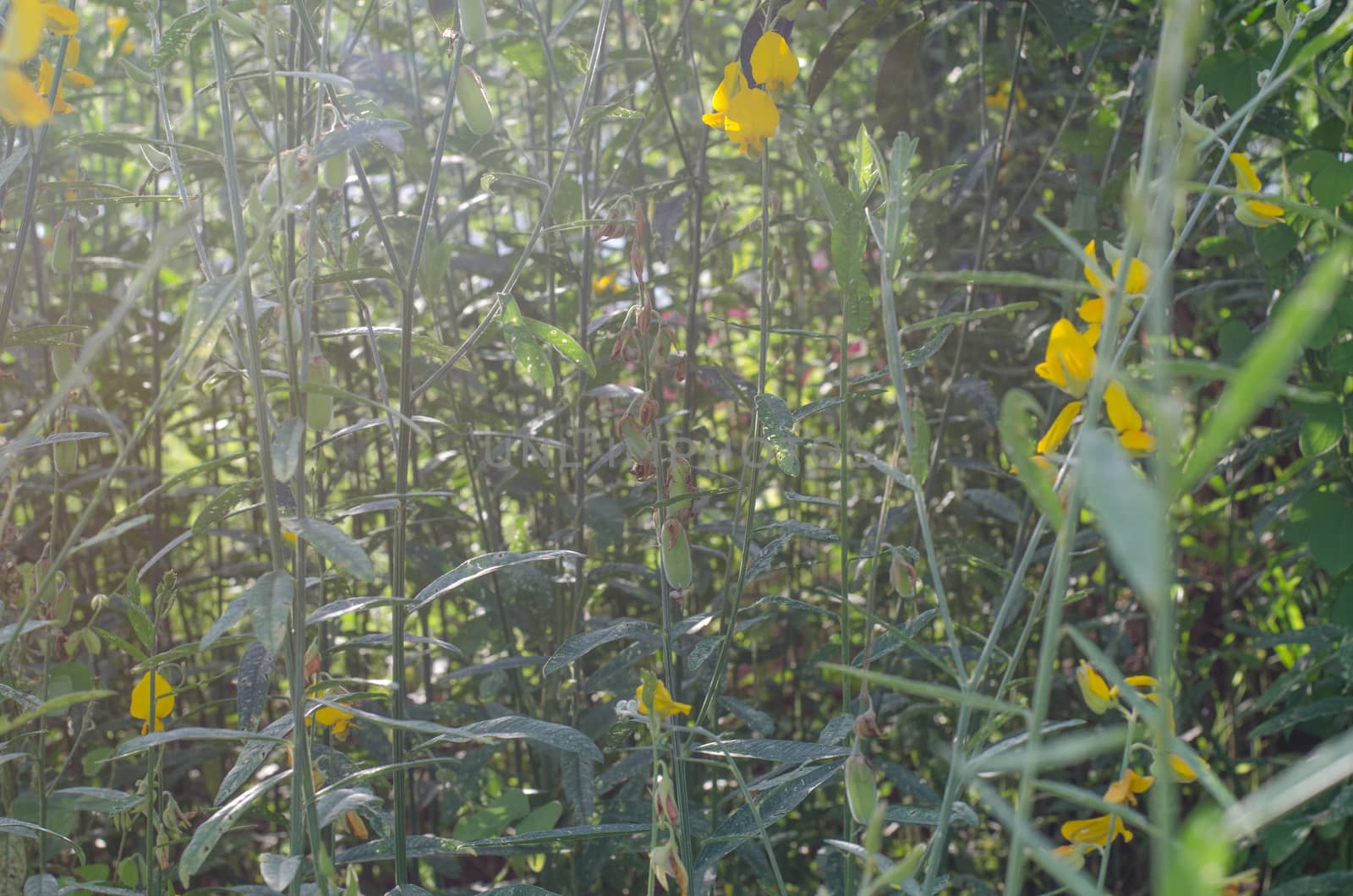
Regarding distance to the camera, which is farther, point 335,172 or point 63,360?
point 63,360

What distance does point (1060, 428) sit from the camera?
33.6 inches

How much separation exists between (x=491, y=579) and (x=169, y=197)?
0.92 m

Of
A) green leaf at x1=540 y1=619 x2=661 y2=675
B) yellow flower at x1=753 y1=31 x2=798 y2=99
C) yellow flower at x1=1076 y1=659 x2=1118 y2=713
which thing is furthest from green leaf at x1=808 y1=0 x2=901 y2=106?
yellow flower at x1=1076 y1=659 x2=1118 y2=713

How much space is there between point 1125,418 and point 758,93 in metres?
0.57

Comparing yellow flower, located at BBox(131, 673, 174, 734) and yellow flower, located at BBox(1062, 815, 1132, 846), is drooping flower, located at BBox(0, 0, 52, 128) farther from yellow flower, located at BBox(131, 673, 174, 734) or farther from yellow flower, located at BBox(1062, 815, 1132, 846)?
yellow flower, located at BBox(1062, 815, 1132, 846)

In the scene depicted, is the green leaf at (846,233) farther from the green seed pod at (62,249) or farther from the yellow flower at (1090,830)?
the green seed pod at (62,249)

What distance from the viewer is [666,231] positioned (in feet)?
5.88

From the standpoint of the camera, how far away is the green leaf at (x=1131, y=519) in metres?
0.34

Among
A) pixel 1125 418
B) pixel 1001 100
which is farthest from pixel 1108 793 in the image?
pixel 1001 100

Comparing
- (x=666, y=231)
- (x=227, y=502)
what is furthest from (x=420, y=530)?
(x=227, y=502)

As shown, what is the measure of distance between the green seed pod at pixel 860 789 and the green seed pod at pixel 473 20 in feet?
2.49

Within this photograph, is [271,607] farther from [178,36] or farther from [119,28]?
[119,28]

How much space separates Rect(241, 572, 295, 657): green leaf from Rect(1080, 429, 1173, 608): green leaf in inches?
24.3

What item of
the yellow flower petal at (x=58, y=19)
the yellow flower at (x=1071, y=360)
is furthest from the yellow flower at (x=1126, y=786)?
the yellow flower petal at (x=58, y=19)
